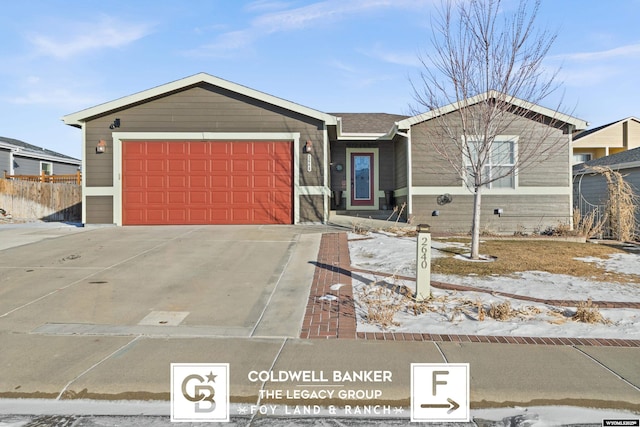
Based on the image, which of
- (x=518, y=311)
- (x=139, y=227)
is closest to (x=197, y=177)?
(x=139, y=227)

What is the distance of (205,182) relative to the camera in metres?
11.9

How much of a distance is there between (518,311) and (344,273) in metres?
2.74

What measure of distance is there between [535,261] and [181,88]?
10980 millimetres

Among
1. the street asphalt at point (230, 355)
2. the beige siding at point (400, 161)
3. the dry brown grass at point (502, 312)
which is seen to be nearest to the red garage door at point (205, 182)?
the beige siding at point (400, 161)

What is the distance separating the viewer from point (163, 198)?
11859 mm

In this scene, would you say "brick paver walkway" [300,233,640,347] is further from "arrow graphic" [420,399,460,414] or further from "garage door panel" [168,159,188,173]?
"garage door panel" [168,159,188,173]

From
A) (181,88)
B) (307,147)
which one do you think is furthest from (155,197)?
(307,147)

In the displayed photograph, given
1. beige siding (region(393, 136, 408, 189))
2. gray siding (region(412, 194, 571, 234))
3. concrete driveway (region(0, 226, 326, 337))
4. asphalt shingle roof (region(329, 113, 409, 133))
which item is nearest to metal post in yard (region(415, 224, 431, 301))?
concrete driveway (region(0, 226, 326, 337))

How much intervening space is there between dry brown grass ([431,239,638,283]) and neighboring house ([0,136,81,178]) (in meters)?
24.7

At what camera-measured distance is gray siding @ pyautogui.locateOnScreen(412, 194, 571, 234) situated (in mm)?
12422

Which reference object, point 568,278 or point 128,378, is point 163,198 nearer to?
point 128,378

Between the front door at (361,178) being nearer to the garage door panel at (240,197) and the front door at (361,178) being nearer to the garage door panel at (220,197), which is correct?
the garage door panel at (240,197)

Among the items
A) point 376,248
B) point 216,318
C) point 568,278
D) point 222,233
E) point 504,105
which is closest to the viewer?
point 216,318

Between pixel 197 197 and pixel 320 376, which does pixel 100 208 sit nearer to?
pixel 197 197
